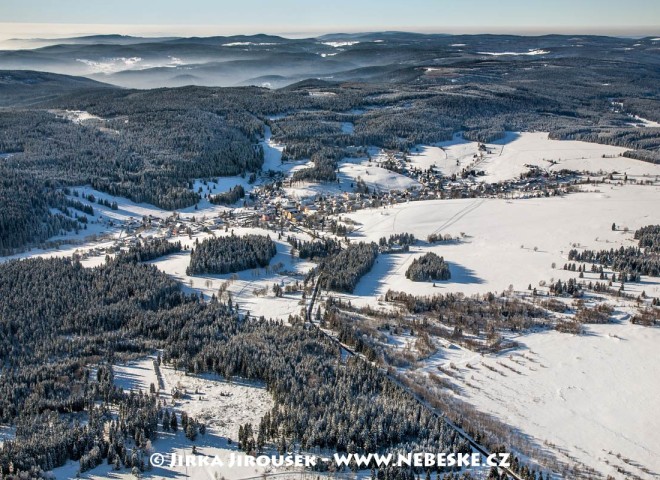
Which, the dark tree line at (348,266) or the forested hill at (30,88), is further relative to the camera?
the forested hill at (30,88)

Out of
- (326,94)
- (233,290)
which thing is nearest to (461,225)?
(233,290)

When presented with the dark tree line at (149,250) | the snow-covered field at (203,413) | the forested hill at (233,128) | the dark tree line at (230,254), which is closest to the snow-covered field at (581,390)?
the snow-covered field at (203,413)

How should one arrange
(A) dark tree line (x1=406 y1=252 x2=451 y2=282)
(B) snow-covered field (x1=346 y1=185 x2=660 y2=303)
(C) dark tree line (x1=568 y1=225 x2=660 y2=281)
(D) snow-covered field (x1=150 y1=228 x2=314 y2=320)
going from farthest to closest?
(C) dark tree line (x1=568 y1=225 x2=660 y2=281) → (A) dark tree line (x1=406 y1=252 x2=451 y2=282) → (B) snow-covered field (x1=346 y1=185 x2=660 y2=303) → (D) snow-covered field (x1=150 y1=228 x2=314 y2=320)

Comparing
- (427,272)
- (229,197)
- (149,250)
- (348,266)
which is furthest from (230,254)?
(229,197)

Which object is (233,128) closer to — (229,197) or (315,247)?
(229,197)

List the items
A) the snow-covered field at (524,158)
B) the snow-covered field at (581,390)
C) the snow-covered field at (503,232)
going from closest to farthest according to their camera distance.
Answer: the snow-covered field at (581,390) < the snow-covered field at (503,232) < the snow-covered field at (524,158)

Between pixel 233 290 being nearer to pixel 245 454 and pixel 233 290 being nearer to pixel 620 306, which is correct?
pixel 245 454

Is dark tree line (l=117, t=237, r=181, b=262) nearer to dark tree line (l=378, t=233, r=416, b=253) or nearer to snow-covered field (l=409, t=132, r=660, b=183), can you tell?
dark tree line (l=378, t=233, r=416, b=253)

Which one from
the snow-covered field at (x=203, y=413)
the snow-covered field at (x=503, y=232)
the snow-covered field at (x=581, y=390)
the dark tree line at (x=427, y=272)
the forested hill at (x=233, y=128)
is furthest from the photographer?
the forested hill at (x=233, y=128)

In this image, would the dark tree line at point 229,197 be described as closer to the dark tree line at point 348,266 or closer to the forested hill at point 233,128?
the forested hill at point 233,128

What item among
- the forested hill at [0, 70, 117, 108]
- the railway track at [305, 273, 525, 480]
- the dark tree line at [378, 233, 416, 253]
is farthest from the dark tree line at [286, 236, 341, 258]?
the forested hill at [0, 70, 117, 108]
